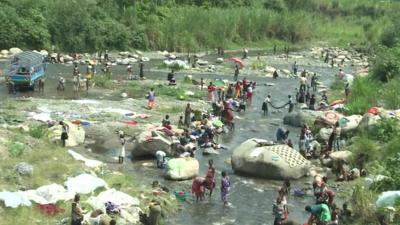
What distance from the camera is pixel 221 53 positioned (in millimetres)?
67562

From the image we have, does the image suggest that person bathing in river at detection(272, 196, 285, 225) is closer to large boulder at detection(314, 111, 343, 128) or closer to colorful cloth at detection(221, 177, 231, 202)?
colorful cloth at detection(221, 177, 231, 202)

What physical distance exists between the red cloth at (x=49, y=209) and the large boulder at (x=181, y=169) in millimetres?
5475

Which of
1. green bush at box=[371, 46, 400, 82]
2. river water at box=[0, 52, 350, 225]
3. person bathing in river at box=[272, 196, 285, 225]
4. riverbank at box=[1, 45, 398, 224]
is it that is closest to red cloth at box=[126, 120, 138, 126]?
riverbank at box=[1, 45, 398, 224]

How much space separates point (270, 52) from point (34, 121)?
50.5 m

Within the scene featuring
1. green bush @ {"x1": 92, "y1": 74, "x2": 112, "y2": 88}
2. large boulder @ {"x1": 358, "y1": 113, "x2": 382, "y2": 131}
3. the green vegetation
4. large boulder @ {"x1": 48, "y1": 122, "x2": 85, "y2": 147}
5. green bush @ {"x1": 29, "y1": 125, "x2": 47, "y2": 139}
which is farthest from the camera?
the green vegetation

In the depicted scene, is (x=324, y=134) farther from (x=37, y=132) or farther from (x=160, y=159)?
(x=37, y=132)

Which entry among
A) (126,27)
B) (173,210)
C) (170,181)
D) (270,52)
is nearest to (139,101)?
(170,181)

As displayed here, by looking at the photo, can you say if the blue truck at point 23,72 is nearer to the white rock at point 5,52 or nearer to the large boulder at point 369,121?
the white rock at point 5,52

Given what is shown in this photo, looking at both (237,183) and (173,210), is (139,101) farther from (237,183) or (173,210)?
(173,210)

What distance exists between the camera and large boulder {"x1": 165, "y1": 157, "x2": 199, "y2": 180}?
2106 cm

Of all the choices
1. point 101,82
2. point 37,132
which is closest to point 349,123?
point 37,132

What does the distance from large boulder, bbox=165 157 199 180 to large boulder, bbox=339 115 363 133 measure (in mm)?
9595

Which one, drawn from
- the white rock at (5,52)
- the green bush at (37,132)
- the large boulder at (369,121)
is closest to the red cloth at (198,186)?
the green bush at (37,132)

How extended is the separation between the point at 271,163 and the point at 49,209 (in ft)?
29.2
